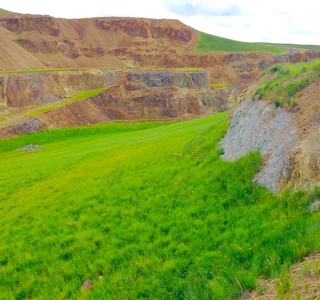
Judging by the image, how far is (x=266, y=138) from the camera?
11.1 meters

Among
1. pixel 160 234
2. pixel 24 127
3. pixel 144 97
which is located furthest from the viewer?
pixel 144 97

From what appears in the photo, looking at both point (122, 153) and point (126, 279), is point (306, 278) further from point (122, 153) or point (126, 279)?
point (122, 153)

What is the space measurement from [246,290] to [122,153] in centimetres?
1591

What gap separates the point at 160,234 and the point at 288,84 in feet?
24.8

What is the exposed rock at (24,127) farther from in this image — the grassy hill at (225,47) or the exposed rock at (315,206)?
the grassy hill at (225,47)

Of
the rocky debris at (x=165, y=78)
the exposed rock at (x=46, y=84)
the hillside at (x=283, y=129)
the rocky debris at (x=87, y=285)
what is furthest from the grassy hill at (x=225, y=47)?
the rocky debris at (x=87, y=285)

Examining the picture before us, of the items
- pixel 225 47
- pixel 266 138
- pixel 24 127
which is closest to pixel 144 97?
pixel 24 127

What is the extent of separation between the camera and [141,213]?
35.1 ft

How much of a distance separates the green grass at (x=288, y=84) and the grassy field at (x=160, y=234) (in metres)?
2.70

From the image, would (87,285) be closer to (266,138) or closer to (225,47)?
(266,138)

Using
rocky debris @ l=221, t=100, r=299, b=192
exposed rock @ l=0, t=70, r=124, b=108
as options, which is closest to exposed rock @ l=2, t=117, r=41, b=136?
exposed rock @ l=0, t=70, r=124, b=108

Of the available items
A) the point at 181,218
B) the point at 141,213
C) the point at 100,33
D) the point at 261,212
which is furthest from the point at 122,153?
the point at 100,33

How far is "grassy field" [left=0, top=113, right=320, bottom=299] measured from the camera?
6879mm

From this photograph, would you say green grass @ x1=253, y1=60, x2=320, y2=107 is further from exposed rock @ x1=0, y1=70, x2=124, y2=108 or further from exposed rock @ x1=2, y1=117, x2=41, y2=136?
exposed rock @ x1=0, y1=70, x2=124, y2=108
